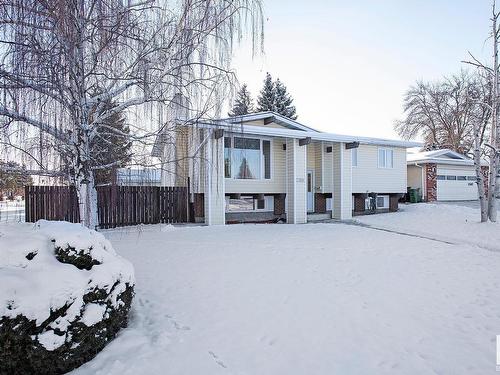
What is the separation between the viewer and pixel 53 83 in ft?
11.2

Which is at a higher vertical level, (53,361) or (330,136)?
(330,136)

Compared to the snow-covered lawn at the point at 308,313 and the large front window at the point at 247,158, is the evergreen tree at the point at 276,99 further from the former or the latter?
the snow-covered lawn at the point at 308,313

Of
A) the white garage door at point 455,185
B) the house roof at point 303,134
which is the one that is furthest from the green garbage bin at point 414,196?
the house roof at point 303,134

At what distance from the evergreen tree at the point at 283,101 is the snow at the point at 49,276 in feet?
98.3

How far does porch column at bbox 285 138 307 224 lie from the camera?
13.4m

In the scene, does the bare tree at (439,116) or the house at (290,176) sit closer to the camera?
the house at (290,176)

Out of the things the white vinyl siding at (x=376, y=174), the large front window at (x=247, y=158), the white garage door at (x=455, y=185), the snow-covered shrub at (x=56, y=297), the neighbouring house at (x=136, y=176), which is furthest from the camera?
the white garage door at (x=455, y=185)

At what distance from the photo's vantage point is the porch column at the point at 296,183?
13367mm

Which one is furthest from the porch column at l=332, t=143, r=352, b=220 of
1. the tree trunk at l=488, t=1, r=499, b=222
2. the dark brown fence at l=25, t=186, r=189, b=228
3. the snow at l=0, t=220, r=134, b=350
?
the snow at l=0, t=220, r=134, b=350

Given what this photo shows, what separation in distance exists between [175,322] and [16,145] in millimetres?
2697

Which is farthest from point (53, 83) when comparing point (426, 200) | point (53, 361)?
point (426, 200)

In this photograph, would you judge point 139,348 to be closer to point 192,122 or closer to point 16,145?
point 16,145

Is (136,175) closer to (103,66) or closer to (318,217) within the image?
(103,66)

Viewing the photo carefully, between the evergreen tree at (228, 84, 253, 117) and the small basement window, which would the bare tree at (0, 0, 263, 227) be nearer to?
the evergreen tree at (228, 84, 253, 117)
